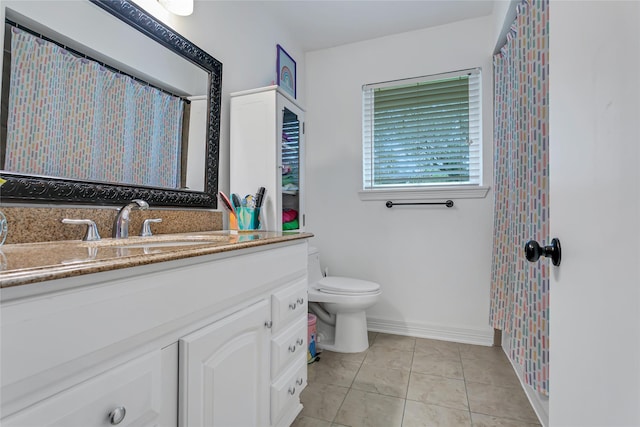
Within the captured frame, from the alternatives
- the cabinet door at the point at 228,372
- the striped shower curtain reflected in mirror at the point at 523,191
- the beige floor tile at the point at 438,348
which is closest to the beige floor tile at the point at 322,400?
the cabinet door at the point at 228,372

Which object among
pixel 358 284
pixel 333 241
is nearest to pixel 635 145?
pixel 358 284

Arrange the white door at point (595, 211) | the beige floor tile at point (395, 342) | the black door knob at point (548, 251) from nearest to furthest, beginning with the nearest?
the white door at point (595, 211)
the black door knob at point (548, 251)
the beige floor tile at point (395, 342)

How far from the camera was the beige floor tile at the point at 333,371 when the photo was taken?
1.80 meters

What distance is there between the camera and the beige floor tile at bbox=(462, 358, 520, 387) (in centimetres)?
180

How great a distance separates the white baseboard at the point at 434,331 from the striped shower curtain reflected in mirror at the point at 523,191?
32 centimetres

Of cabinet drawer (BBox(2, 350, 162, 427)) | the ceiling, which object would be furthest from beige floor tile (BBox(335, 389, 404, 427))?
the ceiling

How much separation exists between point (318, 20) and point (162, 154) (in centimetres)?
167

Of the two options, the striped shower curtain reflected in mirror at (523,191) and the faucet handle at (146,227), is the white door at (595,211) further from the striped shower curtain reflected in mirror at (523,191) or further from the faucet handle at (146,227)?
the faucet handle at (146,227)

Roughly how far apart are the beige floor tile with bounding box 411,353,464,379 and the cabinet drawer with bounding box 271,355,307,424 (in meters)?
0.89

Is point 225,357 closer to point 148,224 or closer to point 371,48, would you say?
point 148,224

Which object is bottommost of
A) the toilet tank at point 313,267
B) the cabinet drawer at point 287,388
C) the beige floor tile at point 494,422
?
the beige floor tile at point 494,422

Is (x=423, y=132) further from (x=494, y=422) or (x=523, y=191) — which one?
(x=494, y=422)

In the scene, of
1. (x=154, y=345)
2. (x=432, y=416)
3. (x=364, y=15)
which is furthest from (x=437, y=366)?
(x=364, y=15)

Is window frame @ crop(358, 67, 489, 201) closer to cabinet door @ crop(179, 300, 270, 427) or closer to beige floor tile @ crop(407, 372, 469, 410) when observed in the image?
beige floor tile @ crop(407, 372, 469, 410)
